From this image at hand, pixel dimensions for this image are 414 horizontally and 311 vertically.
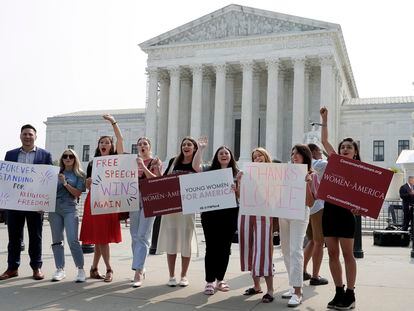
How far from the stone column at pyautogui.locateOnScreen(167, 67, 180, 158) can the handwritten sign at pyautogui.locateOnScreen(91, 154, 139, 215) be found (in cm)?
4507

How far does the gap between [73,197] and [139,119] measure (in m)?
60.4

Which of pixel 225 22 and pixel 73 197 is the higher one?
pixel 225 22

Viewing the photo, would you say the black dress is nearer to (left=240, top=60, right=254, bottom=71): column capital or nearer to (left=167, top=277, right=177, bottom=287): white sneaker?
(left=167, top=277, right=177, bottom=287): white sneaker

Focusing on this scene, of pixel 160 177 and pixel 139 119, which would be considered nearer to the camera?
pixel 160 177

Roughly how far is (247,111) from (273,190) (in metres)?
44.1

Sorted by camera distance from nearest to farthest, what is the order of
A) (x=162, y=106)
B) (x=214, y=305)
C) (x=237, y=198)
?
(x=214, y=305) → (x=237, y=198) → (x=162, y=106)

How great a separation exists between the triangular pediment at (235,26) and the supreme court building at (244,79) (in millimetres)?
109

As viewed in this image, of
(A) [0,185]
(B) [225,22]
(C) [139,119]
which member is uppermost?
(B) [225,22]

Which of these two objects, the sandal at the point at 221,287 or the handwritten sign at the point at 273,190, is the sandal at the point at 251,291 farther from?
the handwritten sign at the point at 273,190

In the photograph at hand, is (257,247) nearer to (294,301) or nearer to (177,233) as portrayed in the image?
(294,301)

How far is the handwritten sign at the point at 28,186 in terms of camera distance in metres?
8.30

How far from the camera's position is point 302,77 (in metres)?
49.3

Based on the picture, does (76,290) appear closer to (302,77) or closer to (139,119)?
(302,77)

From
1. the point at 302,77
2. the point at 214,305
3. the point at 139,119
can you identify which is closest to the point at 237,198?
the point at 214,305
